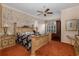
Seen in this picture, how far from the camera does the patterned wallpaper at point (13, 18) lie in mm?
1886

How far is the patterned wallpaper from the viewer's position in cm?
189

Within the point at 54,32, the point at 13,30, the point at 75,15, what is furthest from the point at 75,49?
the point at 13,30

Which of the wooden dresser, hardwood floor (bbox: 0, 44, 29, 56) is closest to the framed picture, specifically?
hardwood floor (bbox: 0, 44, 29, 56)

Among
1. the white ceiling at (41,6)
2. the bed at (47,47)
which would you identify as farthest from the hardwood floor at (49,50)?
the white ceiling at (41,6)

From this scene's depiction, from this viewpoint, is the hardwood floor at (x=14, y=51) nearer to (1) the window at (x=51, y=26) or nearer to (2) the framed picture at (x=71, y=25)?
(1) the window at (x=51, y=26)

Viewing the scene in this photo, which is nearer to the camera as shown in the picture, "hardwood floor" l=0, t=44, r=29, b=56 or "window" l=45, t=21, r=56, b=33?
"hardwood floor" l=0, t=44, r=29, b=56

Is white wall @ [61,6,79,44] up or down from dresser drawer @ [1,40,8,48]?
up

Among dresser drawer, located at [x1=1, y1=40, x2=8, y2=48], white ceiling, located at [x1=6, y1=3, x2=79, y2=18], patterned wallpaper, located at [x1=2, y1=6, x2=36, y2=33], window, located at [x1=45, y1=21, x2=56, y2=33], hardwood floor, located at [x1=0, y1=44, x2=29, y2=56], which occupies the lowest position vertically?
hardwood floor, located at [x1=0, y1=44, x2=29, y2=56]

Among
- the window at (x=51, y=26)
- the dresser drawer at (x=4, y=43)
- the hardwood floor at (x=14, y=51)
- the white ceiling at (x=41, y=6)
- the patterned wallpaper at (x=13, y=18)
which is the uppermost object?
the white ceiling at (x=41, y=6)

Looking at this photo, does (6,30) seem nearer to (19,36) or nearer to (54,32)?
(19,36)

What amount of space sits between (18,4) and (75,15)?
3.76 ft

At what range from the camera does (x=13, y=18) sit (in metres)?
1.92

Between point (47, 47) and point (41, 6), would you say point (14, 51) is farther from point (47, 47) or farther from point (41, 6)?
point (41, 6)

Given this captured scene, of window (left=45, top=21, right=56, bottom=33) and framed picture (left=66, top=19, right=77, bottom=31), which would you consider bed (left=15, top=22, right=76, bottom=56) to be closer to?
window (left=45, top=21, right=56, bottom=33)
